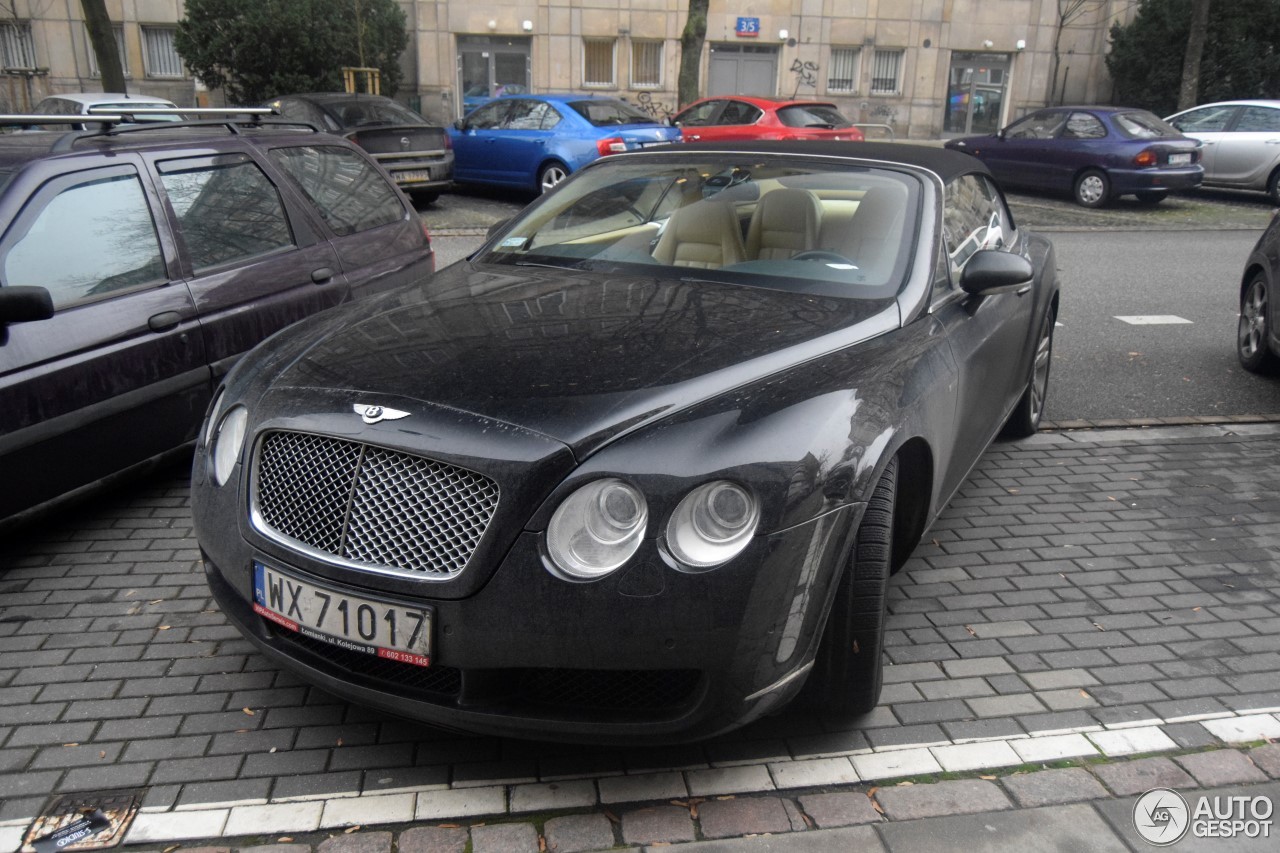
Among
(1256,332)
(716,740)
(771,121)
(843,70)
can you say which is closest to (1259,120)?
(771,121)

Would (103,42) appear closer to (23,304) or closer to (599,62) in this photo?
(23,304)

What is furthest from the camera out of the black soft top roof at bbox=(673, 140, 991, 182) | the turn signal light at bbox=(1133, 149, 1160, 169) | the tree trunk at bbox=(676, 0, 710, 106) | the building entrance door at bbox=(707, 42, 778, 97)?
the building entrance door at bbox=(707, 42, 778, 97)

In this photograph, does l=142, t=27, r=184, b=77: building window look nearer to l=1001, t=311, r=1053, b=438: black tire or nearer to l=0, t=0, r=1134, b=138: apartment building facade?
l=0, t=0, r=1134, b=138: apartment building facade

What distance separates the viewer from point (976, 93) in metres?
31.8

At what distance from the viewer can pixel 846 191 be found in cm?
399

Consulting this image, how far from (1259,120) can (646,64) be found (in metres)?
17.2

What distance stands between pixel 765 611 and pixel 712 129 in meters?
15.0

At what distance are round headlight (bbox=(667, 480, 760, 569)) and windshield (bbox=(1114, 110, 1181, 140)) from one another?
15.4m

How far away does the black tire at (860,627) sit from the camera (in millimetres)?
2891

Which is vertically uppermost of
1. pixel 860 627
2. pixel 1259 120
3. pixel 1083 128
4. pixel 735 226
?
pixel 735 226

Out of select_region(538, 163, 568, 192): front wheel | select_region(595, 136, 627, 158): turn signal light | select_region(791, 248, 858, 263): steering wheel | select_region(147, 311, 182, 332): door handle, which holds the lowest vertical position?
select_region(538, 163, 568, 192): front wheel

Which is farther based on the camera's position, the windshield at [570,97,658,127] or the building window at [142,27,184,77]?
the building window at [142,27,184,77]

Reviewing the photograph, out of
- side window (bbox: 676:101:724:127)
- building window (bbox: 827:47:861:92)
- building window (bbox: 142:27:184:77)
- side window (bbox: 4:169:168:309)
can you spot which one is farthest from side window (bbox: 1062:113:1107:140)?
building window (bbox: 142:27:184:77)

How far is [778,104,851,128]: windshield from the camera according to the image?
52.0 feet
